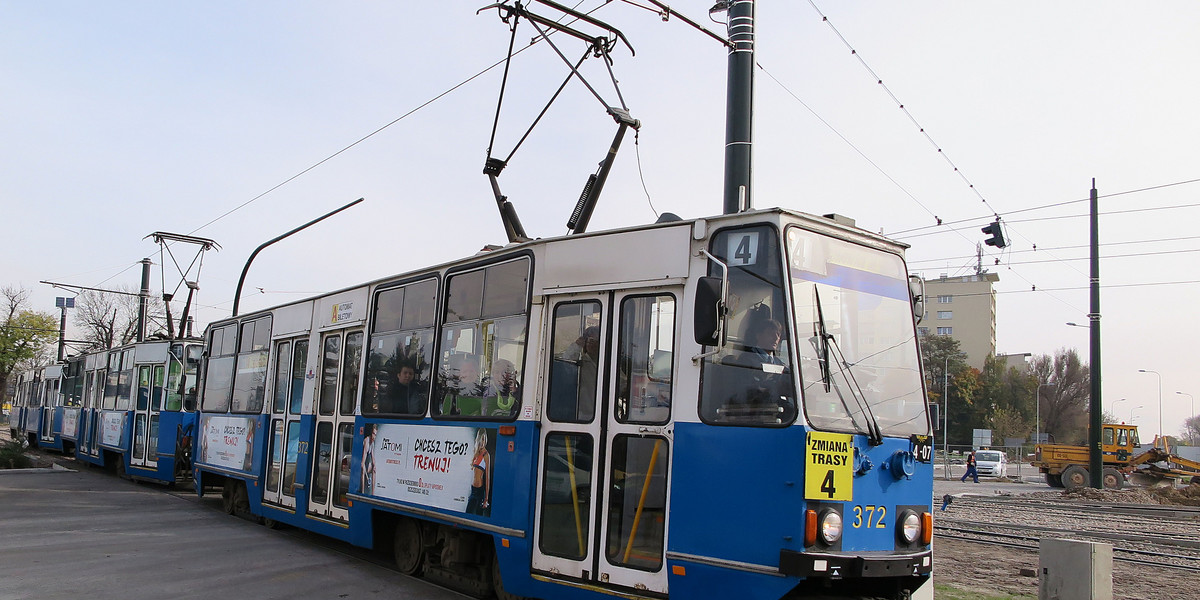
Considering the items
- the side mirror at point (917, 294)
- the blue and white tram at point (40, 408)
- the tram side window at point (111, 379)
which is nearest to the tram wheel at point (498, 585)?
the side mirror at point (917, 294)

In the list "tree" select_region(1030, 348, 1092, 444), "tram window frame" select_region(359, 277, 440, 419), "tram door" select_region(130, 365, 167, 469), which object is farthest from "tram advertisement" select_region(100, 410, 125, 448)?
"tree" select_region(1030, 348, 1092, 444)

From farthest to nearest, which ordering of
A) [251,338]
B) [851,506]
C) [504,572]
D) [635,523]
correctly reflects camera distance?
[251,338] < [504,572] < [635,523] < [851,506]

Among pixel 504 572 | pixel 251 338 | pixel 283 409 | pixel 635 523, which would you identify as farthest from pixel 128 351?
pixel 635 523

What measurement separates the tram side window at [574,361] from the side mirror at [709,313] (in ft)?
4.04

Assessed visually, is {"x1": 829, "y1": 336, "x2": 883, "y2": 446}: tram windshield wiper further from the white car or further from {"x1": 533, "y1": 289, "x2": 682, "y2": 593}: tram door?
the white car

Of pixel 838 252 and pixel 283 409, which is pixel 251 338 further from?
pixel 838 252

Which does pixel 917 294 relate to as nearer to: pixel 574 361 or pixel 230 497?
pixel 574 361

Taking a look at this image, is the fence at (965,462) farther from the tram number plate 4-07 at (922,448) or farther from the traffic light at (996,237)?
the tram number plate 4-07 at (922,448)

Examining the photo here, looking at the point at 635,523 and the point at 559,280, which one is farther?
the point at 559,280

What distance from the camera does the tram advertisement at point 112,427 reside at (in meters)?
20.9

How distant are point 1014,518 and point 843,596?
15.3 metres

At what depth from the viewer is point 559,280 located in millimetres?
7055

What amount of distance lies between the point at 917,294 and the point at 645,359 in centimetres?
219

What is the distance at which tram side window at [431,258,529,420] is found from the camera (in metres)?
7.34
